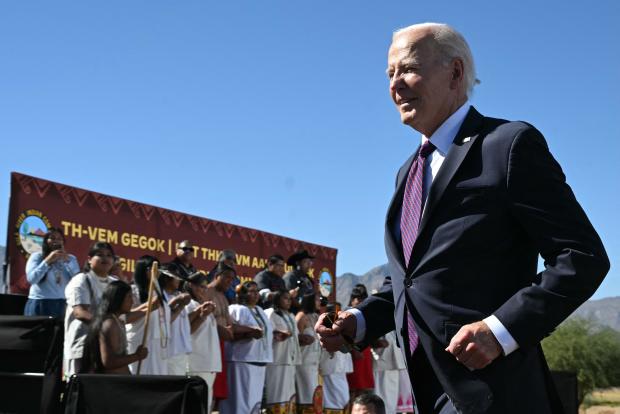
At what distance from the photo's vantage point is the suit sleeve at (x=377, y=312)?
3.01 metres

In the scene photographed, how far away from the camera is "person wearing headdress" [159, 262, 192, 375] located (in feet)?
32.0

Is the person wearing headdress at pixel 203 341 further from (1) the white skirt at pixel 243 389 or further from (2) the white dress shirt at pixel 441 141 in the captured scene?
(2) the white dress shirt at pixel 441 141

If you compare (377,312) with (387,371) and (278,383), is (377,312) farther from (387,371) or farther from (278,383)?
→ (387,371)

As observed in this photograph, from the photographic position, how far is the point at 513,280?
8.45 ft

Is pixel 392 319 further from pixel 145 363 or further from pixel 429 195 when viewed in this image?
pixel 145 363

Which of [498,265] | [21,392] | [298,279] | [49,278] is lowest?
[21,392]

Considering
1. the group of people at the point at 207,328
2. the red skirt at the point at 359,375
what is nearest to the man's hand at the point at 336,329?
the group of people at the point at 207,328

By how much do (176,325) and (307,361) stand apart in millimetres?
3655

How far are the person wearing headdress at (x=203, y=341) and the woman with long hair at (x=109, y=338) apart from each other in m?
2.28

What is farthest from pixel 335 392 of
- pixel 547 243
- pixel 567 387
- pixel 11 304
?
pixel 547 243

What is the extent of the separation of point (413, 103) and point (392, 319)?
0.79 m

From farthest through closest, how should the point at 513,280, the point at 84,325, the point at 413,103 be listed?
the point at 84,325 → the point at 413,103 → the point at 513,280

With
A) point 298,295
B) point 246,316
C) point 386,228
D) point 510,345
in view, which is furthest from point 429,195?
point 298,295

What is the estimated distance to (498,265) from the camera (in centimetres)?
256
